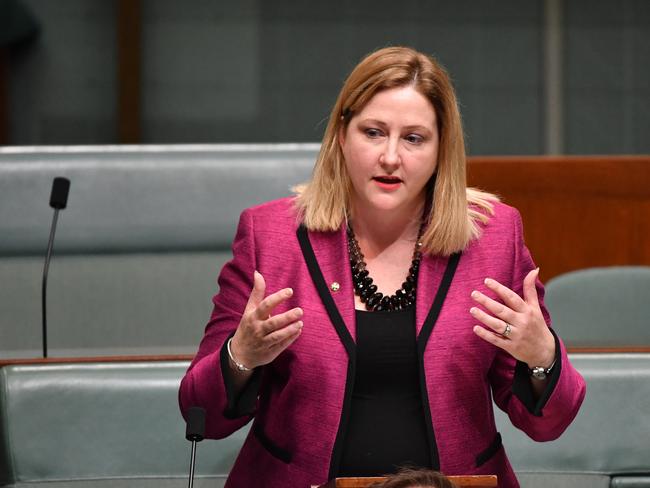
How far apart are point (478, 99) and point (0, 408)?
3.30 m

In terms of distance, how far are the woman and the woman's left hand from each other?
0.4 inches

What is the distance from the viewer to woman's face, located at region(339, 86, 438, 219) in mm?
1123

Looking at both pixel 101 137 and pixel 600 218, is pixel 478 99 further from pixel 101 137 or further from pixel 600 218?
pixel 600 218

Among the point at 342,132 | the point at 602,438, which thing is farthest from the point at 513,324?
the point at 602,438

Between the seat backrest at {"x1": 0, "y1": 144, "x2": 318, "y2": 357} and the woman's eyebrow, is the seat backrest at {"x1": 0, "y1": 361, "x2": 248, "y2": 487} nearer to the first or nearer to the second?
the woman's eyebrow

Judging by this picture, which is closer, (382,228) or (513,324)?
(513,324)

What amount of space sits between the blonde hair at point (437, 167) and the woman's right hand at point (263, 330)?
20 cm

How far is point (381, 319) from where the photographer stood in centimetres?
114

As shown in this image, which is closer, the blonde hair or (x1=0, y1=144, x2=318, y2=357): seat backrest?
the blonde hair

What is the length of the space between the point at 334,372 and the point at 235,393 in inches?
4.4

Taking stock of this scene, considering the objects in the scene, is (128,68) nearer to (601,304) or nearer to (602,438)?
(601,304)

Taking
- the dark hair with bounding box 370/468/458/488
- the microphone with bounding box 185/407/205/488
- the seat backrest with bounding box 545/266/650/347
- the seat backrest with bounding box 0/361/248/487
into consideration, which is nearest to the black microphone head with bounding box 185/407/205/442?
the microphone with bounding box 185/407/205/488

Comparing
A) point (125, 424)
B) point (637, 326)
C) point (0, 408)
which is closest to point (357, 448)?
point (125, 424)

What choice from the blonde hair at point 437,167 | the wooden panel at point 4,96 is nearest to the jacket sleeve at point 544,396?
the blonde hair at point 437,167
